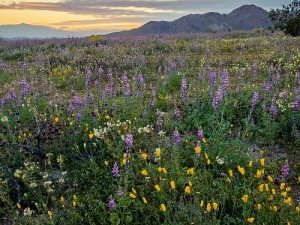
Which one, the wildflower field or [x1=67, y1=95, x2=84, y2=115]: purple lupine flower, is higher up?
[x1=67, y1=95, x2=84, y2=115]: purple lupine flower

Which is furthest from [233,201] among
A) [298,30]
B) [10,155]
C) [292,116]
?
[298,30]

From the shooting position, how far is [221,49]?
59.9 feet

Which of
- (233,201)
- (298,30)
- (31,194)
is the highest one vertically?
(298,30)

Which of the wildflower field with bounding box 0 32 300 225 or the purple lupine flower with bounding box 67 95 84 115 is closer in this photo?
the wildflower field with bounding box 0 32 300 225

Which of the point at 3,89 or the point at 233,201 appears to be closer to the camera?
the point at 233,201

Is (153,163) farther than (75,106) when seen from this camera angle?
No

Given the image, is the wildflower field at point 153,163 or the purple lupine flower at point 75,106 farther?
the purple lupine flower at point 75,106

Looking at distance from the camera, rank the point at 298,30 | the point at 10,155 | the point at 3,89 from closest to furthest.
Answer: the point at 10,155 → the point at 3,89 → the point at 298,30

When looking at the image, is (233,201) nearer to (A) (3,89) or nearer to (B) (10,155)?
(B) (10,155)

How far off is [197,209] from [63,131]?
3.36m

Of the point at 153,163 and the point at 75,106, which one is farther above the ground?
the point at 75,106

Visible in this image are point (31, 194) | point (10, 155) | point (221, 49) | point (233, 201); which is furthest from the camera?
point (221, 49)

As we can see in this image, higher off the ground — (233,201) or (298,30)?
(298,30)

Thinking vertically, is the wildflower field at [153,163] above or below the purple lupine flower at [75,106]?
below
